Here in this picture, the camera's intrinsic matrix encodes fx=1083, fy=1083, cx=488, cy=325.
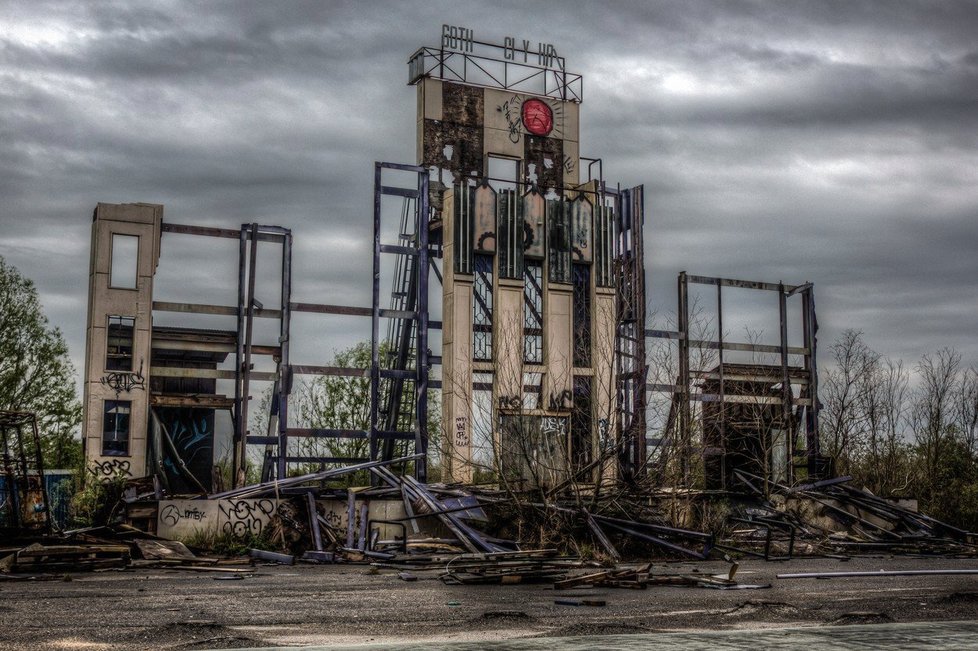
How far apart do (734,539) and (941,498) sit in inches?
513

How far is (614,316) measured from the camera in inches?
1368

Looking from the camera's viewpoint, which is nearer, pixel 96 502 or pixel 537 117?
pixel 96 502

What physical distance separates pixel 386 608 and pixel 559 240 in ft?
77.6

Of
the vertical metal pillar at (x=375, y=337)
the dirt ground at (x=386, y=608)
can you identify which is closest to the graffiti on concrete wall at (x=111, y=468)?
the vertical metal pillar at (x=375, y=337)

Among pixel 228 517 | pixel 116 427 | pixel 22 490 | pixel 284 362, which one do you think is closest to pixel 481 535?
pixel 228 517

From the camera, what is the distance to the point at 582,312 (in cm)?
3491

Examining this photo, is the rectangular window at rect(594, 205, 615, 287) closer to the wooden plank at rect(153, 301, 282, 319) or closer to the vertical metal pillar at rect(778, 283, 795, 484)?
the vertical metal pillar at rect(778, 283, 795, 484)

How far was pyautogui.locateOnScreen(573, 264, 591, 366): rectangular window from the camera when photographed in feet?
113

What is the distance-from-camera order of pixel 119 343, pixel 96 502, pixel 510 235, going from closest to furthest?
pixel 96 502 → pixel 119 343 → pixel 510 235

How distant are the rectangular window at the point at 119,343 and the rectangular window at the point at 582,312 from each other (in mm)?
13403

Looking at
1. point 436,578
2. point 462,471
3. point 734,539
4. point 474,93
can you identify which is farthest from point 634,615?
point 474,93

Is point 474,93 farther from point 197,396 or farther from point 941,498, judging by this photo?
point 941,498

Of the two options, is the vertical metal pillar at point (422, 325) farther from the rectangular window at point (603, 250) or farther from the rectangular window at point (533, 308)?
the rectangular window at point (603, 250)

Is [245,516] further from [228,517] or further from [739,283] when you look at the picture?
[739,283]
